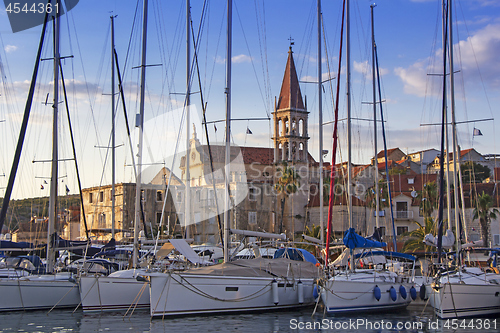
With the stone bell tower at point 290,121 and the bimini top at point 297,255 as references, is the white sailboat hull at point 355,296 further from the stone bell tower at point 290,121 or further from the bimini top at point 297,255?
the stone bell tower at point 290,121

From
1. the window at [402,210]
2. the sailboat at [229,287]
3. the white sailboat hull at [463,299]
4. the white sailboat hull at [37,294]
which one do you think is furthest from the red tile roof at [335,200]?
the white sailboat hull at [37,294]

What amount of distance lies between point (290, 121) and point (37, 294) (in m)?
59.7

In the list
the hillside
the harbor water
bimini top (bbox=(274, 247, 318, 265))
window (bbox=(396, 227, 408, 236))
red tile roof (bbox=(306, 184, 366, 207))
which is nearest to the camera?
the harbor water

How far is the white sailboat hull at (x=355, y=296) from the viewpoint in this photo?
1878 cm

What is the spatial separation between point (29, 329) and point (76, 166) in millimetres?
11715

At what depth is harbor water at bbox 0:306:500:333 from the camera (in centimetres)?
1695

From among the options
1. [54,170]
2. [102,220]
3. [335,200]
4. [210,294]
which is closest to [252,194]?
[335,200]

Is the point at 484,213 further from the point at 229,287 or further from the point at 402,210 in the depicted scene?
the point at 229,287

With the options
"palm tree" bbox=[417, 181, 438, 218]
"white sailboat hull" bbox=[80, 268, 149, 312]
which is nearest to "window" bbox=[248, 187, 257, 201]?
"palm tree" bbox=[417, 181, 438, 218]

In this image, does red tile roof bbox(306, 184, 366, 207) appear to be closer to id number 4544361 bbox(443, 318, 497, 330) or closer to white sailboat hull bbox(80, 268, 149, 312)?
id number 4544361 bbox(443, 318, 497, 330)

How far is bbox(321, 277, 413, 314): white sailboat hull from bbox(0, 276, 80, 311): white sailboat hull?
9.96 metres

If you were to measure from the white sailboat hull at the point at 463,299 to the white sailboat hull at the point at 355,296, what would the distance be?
168cm

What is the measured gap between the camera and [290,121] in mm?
77688

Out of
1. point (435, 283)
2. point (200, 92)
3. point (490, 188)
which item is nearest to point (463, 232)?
point (435, 283)
